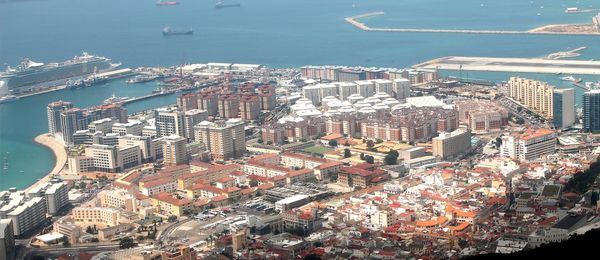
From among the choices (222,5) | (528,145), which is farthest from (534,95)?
(222,5)

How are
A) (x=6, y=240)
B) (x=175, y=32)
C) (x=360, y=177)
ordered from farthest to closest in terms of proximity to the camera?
(x=175, y=32) < (x=360, y=177) < (x=6, y=240)

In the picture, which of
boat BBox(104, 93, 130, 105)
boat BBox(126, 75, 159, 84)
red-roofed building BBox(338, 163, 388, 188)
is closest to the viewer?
red-roofed building BBox(338, 163, 388, 188)

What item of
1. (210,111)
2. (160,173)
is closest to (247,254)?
(160,173)

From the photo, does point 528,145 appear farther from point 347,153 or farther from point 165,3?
point 165,3

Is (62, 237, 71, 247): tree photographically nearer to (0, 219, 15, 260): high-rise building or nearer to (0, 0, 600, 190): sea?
(0, 219, 15, 260): high-rise building

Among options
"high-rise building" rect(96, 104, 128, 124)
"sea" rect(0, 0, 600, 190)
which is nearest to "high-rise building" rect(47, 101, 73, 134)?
"sea" rect(0, 0, 600, 190)

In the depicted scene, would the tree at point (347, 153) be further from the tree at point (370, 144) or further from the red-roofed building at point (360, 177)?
the red-roofed building at point (360, 177)
